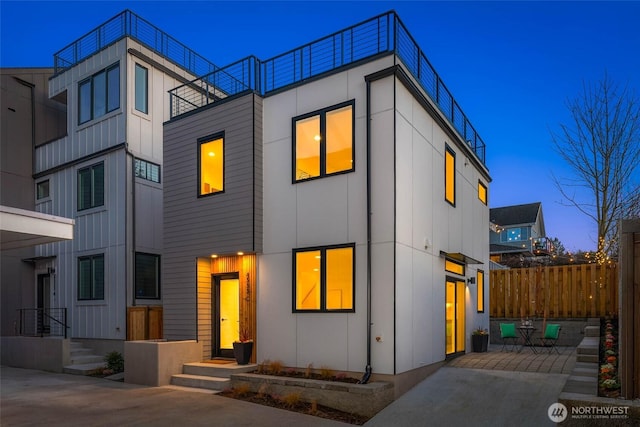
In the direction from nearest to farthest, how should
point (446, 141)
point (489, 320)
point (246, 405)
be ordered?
point (246, 405) → point (446, 141) → point (489, 320)

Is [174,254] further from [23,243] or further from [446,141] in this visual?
[446,141]

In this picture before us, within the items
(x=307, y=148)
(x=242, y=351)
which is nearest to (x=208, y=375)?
(x=242, y=351)

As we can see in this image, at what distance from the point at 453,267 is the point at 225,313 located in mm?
5722

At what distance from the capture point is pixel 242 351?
33.7 feet

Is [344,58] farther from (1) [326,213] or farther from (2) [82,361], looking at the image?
(2) [82,361]

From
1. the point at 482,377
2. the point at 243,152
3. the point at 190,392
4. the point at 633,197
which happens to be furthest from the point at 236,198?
the point at 633,197

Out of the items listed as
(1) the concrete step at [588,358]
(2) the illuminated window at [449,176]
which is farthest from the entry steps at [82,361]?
(1) the concrete step at [588,358]

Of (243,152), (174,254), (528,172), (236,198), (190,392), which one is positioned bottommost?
(190,392)

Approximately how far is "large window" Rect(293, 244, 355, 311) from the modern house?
610 centimetres

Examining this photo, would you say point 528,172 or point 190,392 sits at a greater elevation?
point 528,172

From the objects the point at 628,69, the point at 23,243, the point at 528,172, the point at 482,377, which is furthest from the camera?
the point at 528,172

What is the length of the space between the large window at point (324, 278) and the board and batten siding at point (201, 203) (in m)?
1.26

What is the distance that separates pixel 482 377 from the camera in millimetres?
9148

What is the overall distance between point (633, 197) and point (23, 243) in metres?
16.3
